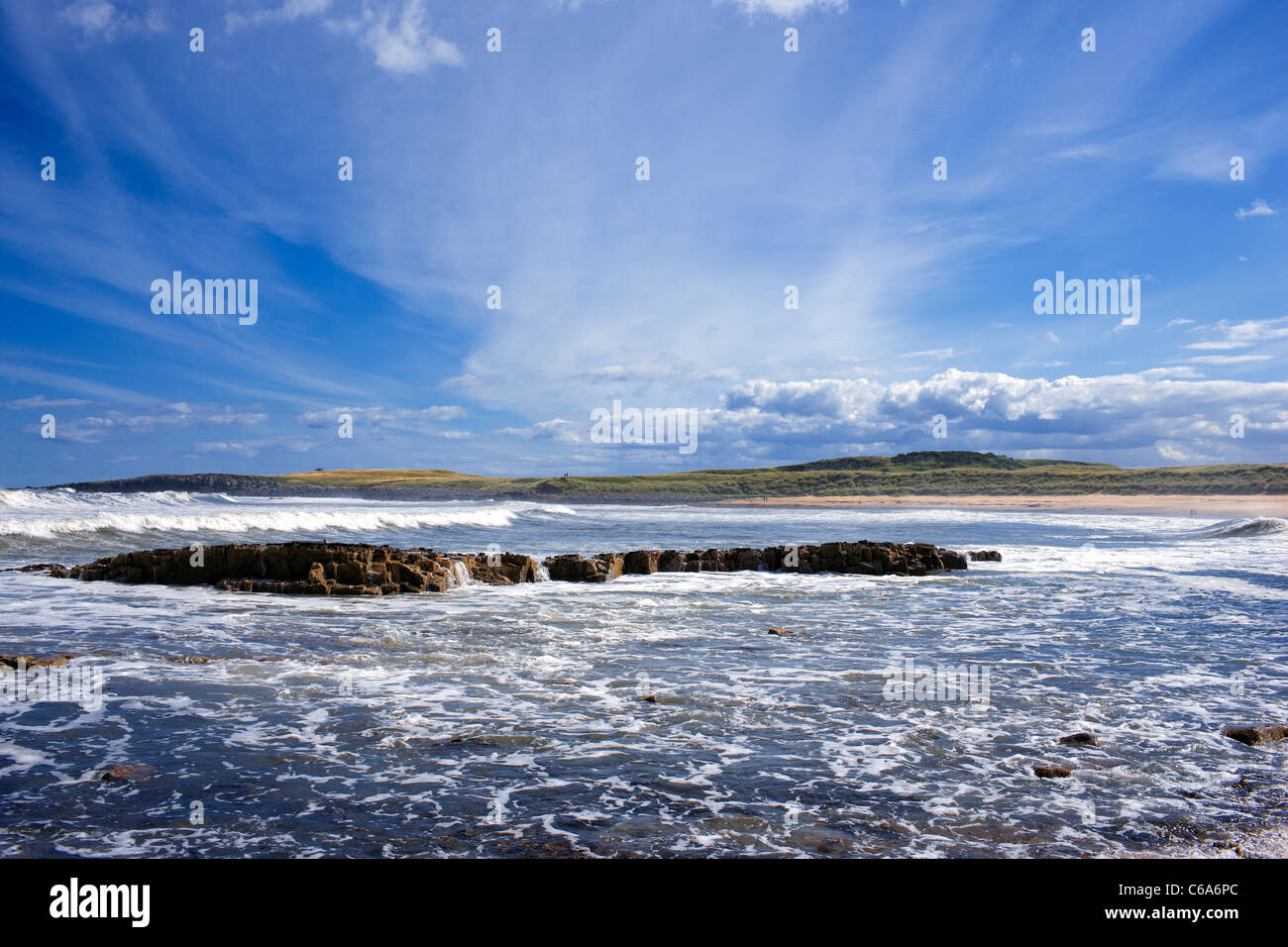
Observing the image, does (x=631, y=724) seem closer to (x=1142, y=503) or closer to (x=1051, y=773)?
(x=1051, y=773)

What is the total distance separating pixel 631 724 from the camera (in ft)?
21.3

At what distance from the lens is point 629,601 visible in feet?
45.3

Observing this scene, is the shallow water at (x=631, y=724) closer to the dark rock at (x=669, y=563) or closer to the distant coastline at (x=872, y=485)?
the dark rock at (x=669, y=563)


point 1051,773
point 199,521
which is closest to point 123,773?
point 1051,773

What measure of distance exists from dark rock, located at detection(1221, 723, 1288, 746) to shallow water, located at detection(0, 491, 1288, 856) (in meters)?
0.16

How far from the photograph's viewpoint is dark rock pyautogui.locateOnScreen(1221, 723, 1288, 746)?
6.05 m

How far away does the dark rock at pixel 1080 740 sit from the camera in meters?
6.00

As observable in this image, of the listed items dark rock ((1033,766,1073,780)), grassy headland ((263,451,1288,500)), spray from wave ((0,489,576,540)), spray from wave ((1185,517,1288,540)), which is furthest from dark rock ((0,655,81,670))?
grassy headland ((263,451,1288,500))

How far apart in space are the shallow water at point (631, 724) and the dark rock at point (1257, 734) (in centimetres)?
16

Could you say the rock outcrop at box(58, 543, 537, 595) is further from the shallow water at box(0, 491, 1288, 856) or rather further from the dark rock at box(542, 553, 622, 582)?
the dark rock at box(542, 553, 622, 582)

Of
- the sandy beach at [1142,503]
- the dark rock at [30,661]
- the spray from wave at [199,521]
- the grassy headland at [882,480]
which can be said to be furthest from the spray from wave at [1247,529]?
the grassy headland at [882,480]

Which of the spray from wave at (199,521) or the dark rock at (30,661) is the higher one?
the spray from wave at (199,521)
